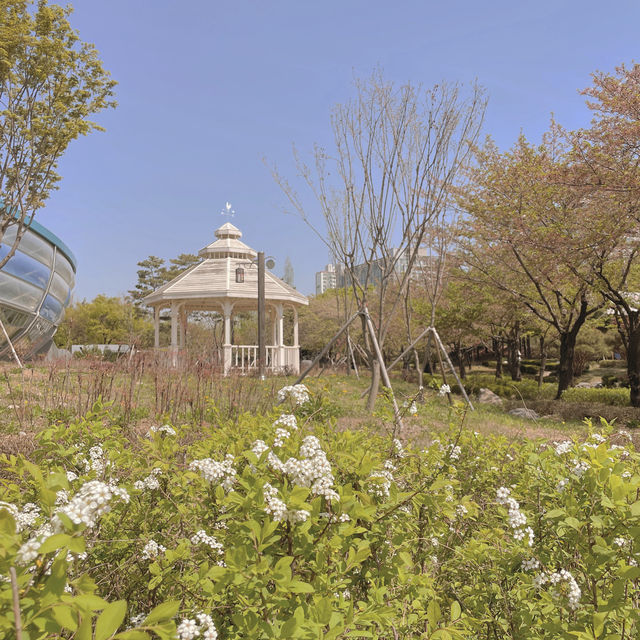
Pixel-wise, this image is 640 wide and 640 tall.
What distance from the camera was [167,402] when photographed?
514 centimetres

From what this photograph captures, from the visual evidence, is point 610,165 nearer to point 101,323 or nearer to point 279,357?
point 279,357

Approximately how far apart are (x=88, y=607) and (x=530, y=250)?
10681 mm

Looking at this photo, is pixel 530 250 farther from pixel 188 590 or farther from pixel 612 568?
pixel 188 590

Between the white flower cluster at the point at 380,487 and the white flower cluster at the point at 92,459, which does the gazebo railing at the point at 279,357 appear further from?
the white flower cluster at the point at 380,487

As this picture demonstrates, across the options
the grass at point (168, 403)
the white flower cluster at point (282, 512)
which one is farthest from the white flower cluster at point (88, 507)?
the grass at point (168, 403)

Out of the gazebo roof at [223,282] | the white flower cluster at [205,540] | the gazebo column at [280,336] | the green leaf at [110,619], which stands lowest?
the white flower cluster at [205,540]

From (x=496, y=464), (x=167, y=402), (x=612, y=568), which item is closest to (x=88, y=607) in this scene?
(x=612, y=568)

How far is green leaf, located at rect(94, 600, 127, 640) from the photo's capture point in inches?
30.8

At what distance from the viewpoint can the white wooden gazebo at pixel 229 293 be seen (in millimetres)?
15070

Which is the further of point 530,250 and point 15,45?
point 530,250

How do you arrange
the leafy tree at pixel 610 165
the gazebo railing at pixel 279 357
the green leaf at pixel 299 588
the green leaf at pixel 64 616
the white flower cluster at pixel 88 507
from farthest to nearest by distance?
the gazebo railing at pixel 279 357, the leafy tree at pixel 610 165, the green leaf at pixel 299 588, the white flower cluster at pixel 88 507, the green leaf at pixel 64 616

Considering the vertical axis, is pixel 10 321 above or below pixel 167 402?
above

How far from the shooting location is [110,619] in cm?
79

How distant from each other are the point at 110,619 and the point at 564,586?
3.95 ft
